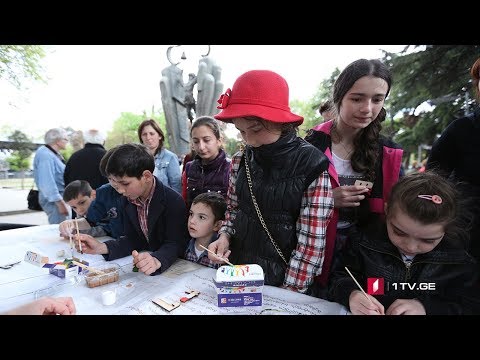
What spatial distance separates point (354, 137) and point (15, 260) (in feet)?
5.75

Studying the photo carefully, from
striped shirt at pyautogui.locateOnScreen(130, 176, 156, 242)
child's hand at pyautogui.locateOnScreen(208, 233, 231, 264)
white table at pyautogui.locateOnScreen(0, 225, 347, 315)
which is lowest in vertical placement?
white table at pyautogui.locateOnScreen(0, 225, 347, 315)

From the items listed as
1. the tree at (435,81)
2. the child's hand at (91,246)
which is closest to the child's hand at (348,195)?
the child's hand at (91,246)

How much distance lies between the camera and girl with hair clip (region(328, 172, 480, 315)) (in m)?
0.84

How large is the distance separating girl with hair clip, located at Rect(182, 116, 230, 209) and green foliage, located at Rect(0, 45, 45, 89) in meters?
0.91

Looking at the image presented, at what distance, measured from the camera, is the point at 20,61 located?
4.40 ft

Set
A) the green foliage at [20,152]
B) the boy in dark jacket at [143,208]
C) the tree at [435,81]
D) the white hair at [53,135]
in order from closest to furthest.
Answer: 1. the boy in dark jacket at [143,208]
2. the green foliage at [20,152]
3. the white hair at [53,135]
4. the tree at [435,81]

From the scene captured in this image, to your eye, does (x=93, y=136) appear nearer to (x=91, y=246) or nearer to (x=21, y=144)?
(x=21, y=144)

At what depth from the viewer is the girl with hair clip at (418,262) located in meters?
0.84

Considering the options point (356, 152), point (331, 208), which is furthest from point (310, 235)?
point (356, 152)

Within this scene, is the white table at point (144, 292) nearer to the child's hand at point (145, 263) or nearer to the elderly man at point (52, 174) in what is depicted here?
the child's hand at point (145, 263)

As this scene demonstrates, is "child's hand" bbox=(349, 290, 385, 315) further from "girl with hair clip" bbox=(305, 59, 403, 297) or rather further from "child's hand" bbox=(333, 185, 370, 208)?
"child's hand" bbox=(333, 185, 370, 208)

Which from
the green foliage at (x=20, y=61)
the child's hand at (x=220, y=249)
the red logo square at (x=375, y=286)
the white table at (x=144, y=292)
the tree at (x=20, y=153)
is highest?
the green foliage at (x=20, y=61)

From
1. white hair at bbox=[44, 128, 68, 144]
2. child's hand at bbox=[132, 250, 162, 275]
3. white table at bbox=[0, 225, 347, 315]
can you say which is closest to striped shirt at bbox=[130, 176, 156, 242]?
white table at bbox=[0, 225, 347, 315]
